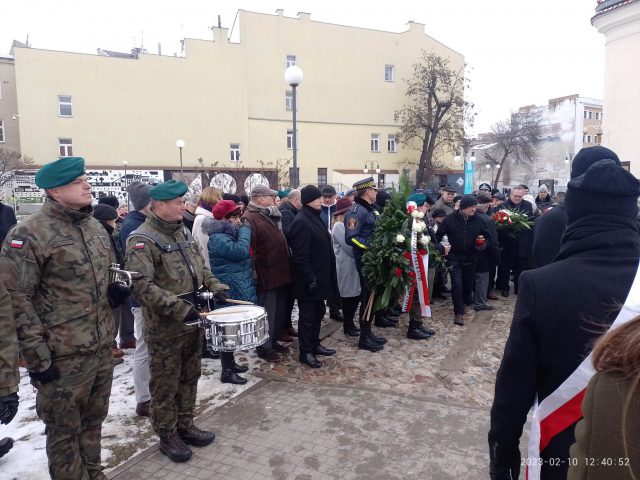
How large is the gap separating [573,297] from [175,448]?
3.21 m

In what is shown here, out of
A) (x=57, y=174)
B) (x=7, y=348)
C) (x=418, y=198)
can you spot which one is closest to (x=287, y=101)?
(x=418, y=198)

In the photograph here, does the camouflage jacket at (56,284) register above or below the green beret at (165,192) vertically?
below

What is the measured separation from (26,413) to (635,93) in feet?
56.7

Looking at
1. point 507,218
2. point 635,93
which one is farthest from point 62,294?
point 635,93

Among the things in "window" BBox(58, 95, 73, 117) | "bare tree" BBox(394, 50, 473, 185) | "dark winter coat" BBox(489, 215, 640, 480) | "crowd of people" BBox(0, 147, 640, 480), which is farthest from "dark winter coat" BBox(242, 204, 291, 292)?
"bare tree" BBox(394, 50, 473, 185)

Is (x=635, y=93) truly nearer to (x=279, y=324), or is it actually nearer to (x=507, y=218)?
(x=507, y=218)

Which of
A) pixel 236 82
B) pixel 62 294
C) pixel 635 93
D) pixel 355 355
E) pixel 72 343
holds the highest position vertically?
pixel 236 82

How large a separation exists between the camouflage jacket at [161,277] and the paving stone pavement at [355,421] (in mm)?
1090

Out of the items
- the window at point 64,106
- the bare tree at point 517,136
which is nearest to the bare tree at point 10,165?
the window at point 64,106

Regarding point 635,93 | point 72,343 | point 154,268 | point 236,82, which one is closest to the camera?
point 72,343

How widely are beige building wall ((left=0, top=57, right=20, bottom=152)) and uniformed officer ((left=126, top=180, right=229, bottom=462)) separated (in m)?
39.4

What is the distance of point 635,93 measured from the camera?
556 inches

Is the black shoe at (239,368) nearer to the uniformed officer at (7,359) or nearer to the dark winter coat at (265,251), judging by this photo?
the dark winter coat at (265,251)

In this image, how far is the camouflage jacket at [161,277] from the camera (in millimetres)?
3375
